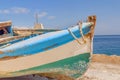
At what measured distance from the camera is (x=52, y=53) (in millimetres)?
7453

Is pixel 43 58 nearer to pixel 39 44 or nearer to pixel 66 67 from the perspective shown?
pixel 39 44

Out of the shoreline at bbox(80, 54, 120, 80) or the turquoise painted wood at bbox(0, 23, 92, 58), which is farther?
the shoreline at bbox(80, 54, 120, 80)

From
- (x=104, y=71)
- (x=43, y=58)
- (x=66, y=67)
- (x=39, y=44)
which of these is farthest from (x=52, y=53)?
(x=104, y=71)

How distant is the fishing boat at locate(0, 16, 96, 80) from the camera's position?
283 inches

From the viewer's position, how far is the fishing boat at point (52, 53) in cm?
719

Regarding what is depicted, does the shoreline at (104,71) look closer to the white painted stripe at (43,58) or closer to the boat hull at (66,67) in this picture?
the boat hull at (66,67)

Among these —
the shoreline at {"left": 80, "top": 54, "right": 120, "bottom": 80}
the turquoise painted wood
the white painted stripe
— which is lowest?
the shoreline at {"left": 80, "top": 54, "right": 120, "bottom": 80}

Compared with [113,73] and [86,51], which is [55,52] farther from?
[113,73]

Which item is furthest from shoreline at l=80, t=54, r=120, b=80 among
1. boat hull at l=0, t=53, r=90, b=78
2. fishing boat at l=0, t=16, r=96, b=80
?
fishing boat at l=0, t=16, r=96, b=80

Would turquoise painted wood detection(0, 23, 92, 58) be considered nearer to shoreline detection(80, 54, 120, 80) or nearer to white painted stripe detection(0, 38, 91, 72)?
white painted stripe detection(0, 38, 91, 72)

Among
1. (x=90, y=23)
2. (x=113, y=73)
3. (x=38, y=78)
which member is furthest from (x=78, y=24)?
(x=113, y=73)

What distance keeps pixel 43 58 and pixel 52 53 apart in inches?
12.0

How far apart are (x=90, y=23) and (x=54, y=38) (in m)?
1.30

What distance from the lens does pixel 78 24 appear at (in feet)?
25.3
